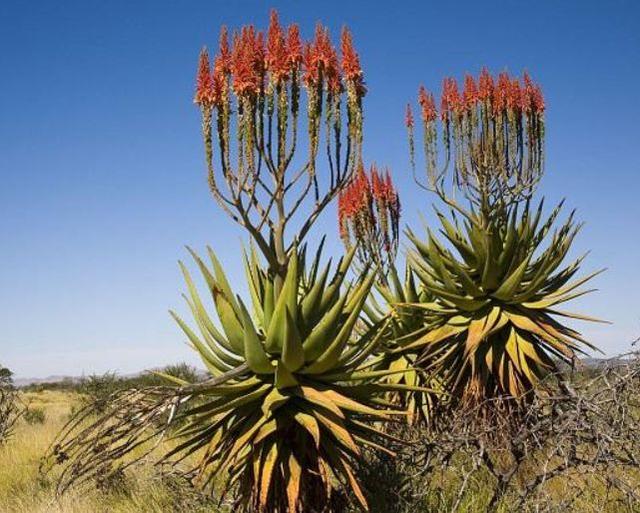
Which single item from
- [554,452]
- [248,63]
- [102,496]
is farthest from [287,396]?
[102,496]

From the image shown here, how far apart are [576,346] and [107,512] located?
570 centimetres

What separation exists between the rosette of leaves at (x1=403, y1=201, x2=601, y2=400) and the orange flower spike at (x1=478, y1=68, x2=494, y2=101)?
1764 mm

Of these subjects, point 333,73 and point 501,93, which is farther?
point 501,93

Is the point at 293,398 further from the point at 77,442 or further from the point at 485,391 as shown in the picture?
the point at 485,391

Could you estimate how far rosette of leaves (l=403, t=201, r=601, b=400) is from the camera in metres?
7.86

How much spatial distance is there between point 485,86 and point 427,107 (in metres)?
0.99

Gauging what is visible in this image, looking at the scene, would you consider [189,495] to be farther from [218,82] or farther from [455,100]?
[455,100]

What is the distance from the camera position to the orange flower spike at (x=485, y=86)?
365 inches

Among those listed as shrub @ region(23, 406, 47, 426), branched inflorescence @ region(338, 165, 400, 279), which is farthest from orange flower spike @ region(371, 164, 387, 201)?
shrub @ region(23, 406, 47, 426)

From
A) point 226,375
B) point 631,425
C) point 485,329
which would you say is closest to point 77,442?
point 226,375

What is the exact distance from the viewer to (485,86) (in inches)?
367

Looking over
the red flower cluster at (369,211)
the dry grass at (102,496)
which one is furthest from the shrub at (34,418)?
the red flower cluster at (369,211)

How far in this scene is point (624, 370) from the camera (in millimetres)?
5492

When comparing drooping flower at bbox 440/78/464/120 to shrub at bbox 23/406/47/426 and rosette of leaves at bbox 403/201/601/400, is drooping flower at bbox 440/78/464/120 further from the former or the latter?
shrub at bbox 23/406/47/426
